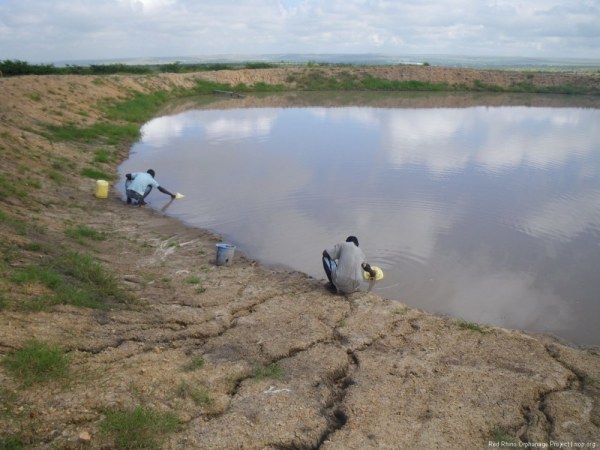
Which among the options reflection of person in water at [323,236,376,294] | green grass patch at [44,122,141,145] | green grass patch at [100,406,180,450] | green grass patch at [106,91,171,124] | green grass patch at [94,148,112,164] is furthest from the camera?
green grass patch at [106,91,171,124]

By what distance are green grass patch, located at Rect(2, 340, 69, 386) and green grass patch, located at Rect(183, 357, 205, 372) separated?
1074 mm

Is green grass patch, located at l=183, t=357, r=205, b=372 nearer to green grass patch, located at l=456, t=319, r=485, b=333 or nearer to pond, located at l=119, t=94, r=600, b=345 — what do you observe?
green grass patch, located at l=456, t=319, r=485, b=333

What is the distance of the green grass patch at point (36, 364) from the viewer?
4129 mm

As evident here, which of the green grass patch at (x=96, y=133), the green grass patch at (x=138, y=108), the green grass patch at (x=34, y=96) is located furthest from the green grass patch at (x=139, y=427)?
the green grass patch at (x=138, y=108)

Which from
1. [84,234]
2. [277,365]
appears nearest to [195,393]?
[277,365]

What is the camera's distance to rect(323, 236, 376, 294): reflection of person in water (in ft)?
23.0

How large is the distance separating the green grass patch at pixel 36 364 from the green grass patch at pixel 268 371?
69.1 inches

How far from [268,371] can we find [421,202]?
8.35m

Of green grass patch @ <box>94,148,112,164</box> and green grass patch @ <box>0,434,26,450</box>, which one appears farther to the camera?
green grass patch @ <box>94,148,112,164</box>

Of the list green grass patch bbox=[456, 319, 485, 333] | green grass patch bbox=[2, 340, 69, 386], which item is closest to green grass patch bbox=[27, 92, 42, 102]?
green grass patch bbox=[2, 340, 69, 386]

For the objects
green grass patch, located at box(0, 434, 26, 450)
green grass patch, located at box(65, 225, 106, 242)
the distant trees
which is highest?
the distant trees

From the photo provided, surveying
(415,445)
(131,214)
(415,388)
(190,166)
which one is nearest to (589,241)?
(415,388)

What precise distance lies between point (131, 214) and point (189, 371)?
6.75 meters

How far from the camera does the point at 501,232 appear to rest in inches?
407
